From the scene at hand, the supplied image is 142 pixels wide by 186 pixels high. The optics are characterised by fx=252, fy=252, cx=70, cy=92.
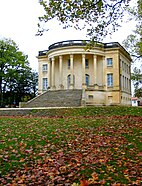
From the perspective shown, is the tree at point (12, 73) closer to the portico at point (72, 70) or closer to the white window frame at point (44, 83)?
the white window frame at point (44, 83)

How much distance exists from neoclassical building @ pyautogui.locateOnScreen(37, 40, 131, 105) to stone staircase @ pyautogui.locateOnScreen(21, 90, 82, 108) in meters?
4.08

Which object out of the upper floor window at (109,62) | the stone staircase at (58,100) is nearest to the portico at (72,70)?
the upper floor window at (109,62)

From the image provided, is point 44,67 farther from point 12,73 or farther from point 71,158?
point 71,158

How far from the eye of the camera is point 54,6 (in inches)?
404

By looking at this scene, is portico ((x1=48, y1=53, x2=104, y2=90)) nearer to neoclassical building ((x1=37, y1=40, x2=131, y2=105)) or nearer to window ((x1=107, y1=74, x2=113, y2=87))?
neoclassical building ((x1=37, y1=40, x2=131, y2=105))

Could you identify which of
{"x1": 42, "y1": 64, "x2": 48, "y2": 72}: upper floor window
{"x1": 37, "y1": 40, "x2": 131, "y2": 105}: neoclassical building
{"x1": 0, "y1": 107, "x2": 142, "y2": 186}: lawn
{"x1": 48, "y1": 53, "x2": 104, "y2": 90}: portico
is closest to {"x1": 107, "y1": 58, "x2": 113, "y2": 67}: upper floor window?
{"x1": 37, "y1": 40, "x2": 131, "y2": 105}: neoclassical building

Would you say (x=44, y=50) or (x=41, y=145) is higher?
(x=44, y=50)

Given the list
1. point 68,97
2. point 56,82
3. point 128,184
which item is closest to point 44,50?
point 56,82

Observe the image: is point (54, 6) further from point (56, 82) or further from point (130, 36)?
point (56, 82)

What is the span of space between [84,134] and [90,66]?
3428 cm

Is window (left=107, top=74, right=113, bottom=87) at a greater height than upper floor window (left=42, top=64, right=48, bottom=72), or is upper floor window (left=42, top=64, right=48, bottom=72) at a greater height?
upper floor window (left=42, top=64, right=48, bottom=72)

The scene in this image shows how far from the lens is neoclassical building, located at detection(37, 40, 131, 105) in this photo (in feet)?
131

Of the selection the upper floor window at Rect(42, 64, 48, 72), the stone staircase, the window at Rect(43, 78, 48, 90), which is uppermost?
the upper floor window at Rect(42, 64, 48, 72)

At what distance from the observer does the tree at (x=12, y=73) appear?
149ft
